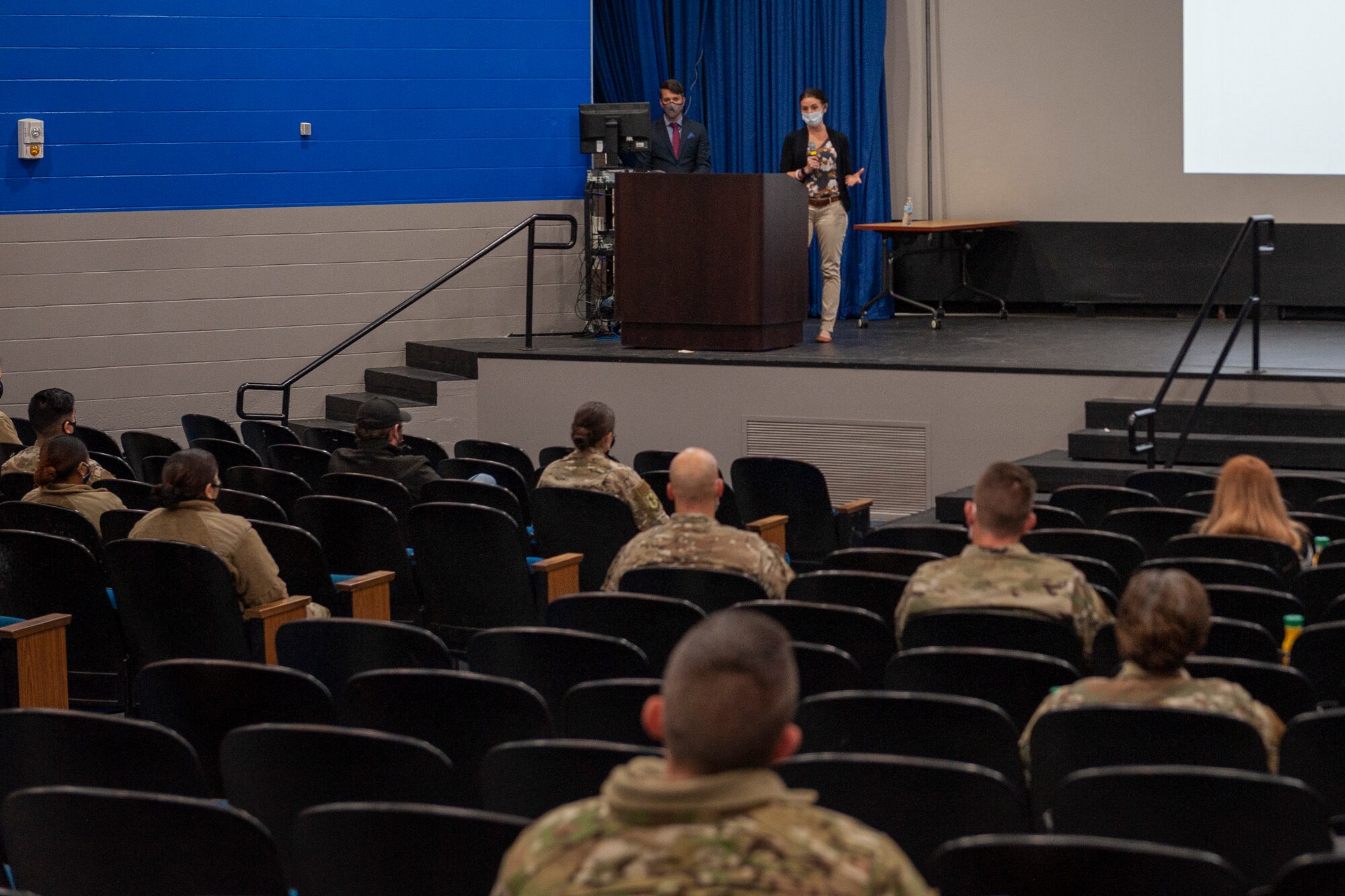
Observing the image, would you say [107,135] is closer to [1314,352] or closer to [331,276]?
[331,276]

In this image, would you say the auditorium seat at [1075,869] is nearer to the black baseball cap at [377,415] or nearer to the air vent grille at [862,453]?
the black baseball cap at [377,415]

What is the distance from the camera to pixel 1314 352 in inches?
348

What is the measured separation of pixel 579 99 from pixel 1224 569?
785 centimetres

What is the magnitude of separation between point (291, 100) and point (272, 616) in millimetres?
6350

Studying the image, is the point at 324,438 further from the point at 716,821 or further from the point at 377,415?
the point at 716,821

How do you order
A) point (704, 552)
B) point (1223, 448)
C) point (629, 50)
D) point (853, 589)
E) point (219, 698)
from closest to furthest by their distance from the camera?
point (219, 698) → point (853, 589) → point (704, 552) → point (1223, 448) → point (629, 50)

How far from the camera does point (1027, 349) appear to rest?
30.3 feet

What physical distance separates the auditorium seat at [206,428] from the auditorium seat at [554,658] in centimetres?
453

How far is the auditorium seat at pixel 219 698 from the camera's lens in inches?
124

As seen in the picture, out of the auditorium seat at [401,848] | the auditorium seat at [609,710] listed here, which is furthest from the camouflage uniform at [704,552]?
the auditorium seat at [401,848]

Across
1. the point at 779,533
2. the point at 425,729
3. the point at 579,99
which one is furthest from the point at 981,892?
the point at 579,99

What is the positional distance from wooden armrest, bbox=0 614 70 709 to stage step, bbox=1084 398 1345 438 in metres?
5.30

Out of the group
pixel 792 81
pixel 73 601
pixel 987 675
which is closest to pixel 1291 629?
pixel 987 675

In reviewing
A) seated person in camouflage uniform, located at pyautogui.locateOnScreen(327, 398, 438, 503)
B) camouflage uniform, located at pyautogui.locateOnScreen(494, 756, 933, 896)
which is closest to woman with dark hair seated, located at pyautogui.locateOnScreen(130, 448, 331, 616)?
seated person in camouflage uniform, located at pyautogui.locateOnScreen(327, 398, 438, 503)
